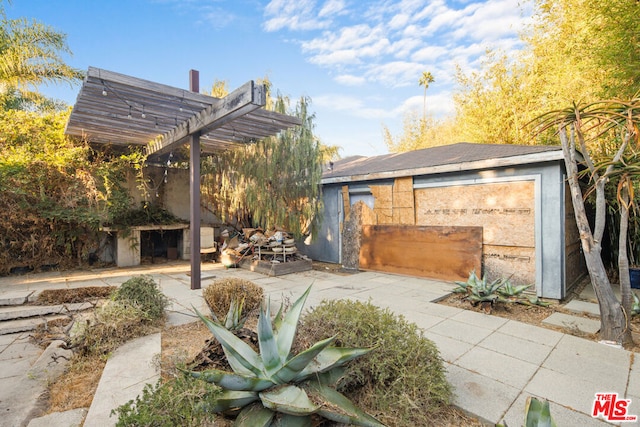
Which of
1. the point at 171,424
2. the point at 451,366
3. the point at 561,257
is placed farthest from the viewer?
the point at 561,257

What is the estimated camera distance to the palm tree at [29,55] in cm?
727

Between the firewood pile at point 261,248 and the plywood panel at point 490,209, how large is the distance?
322cm

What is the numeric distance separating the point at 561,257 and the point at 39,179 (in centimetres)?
1012

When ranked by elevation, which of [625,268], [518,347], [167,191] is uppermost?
[167,191]

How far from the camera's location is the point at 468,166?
545 centimetres

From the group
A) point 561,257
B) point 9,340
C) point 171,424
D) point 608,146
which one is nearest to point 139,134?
point 9,340

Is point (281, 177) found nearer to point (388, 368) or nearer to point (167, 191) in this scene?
point (167, 191)

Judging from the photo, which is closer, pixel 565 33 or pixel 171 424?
pixel 171 424

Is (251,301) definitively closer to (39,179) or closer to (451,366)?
(451,366)

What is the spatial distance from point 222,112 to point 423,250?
184 inches

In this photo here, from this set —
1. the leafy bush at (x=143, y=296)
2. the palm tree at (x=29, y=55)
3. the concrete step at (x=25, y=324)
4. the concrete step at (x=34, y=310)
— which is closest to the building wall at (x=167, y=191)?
the palm tree at (x=29, y=55)

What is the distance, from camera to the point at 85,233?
7.13m

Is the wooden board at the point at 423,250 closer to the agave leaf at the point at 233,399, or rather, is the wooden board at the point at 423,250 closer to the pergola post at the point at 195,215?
→ the pergola post at the point at 195,215

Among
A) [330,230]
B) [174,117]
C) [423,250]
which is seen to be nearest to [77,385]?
[174,117]
